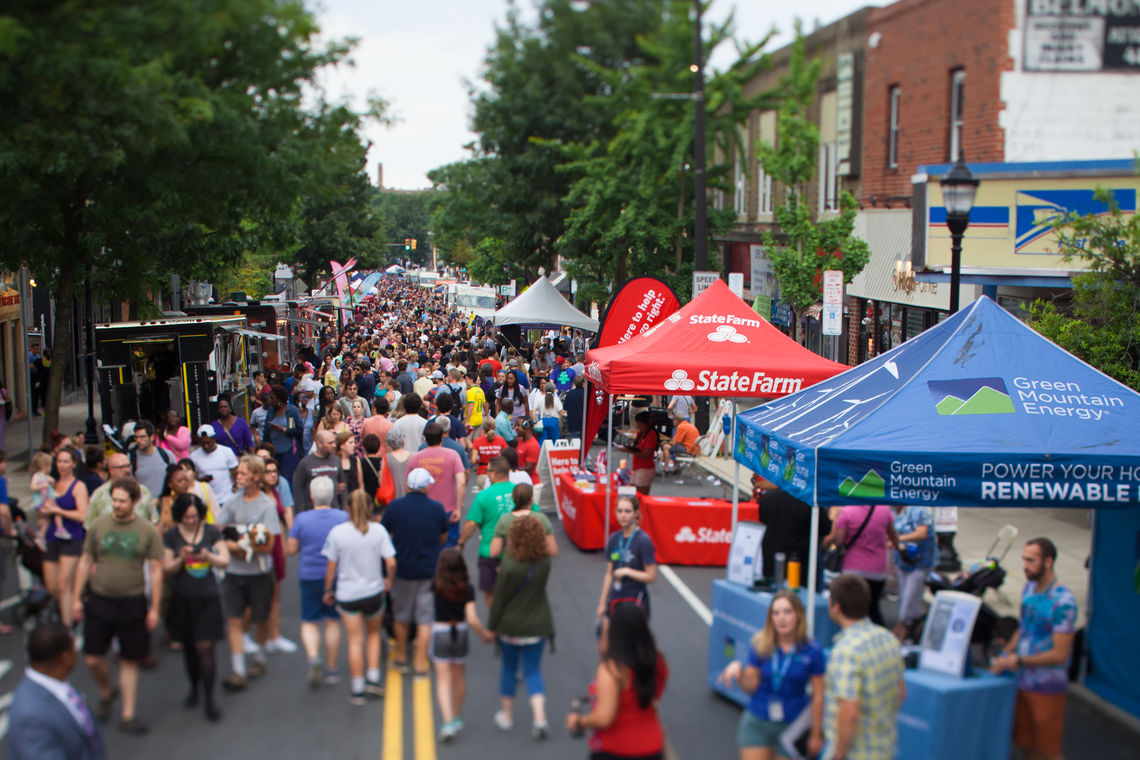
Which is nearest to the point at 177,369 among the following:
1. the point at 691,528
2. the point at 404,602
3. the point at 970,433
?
the point at 691,528

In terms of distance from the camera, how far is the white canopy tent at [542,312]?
105 feet

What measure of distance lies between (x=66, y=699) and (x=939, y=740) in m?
4.77

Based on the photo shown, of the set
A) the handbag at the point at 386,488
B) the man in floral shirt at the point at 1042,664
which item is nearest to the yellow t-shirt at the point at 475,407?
the handbag at the point at 386,488

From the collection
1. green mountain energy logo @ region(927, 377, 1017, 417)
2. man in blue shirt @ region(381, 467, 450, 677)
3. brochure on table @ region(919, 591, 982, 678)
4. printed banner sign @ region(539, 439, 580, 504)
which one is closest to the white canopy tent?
printed banner sign @ region(539, 439, 580, 504)

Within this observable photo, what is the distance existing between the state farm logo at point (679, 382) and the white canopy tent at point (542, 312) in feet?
62.6

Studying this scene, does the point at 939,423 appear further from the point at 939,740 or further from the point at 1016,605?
the point at 1016,605

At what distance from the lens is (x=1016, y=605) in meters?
11.2

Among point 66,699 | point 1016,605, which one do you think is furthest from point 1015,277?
point 66,699

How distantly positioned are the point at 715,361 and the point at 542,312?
64.8ft

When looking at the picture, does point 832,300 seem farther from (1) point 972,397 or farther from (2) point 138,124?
(2) point 138,124

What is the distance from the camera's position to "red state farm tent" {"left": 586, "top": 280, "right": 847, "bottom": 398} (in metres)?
12.8

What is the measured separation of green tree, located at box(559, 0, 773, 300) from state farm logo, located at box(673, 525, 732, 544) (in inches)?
397

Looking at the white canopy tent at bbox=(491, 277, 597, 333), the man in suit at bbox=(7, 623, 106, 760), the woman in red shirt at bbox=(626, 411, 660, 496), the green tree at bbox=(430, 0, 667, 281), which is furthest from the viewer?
the white canopy tent at bbox=(491, 277, 597, 333)

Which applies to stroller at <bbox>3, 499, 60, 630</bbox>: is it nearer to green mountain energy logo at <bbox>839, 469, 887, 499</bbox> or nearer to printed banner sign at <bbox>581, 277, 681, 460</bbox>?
Answer: green mountain energy logo at <bbox>839, 469, 887, 499</bbox>
